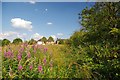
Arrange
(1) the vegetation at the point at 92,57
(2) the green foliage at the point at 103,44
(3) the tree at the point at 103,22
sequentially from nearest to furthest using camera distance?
1. (1) the vegetation at the point at 92,57
2. (2) the green foliage at the point at 103,44
3. (3) the tree at the point at 103,22

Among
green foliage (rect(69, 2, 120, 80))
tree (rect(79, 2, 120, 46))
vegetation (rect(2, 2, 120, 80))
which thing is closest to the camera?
vegetation (rect(2, 2, 120, 80))

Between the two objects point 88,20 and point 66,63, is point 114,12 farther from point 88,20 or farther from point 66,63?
point 66,63

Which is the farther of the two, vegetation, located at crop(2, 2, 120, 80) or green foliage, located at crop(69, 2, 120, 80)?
green foliage, located at crop(69, 2, 120, 80)

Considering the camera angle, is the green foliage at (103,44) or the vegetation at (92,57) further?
the green foliage at (103,44)

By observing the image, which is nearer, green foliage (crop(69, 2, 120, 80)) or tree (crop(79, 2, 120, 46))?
green foliage (crop(69, 2, 120, 80))

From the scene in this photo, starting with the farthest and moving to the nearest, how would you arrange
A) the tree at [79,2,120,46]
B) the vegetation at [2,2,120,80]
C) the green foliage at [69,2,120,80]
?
the tree at [79,2,120,46], the green foliage at [69,2,120,80], the vegetation at [2,2,120,80]

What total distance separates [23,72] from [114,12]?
2.82 meters


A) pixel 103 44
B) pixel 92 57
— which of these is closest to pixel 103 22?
pixel 103 44

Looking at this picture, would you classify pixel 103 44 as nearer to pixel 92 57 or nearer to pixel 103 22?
pixel 92 57

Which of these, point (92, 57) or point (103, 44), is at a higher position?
point (103, 44)

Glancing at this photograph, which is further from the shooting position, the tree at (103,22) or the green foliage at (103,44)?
the tree at (103,22)

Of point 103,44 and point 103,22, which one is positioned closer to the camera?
point 103,44

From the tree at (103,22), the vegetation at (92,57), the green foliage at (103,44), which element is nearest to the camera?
the vegetation at (92,57)

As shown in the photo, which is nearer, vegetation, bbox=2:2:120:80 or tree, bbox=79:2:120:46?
vegetation, bbox=2:2:120:80
